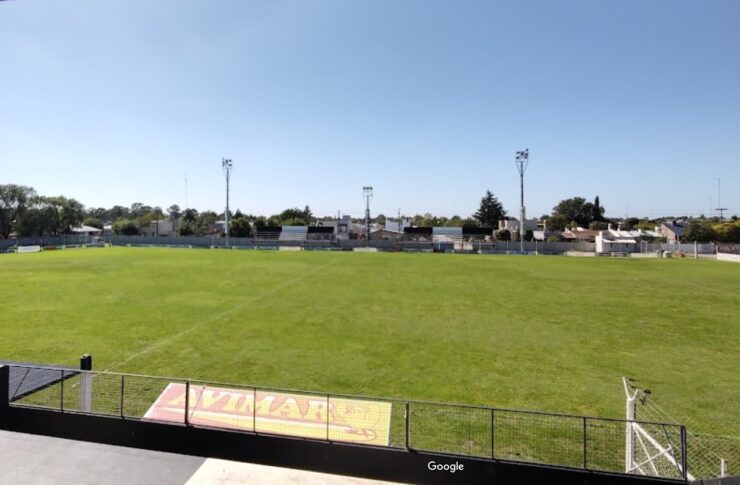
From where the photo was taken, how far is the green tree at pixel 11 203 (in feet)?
263

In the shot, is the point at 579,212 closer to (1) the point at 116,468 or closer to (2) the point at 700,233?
(2) the point at 700,233

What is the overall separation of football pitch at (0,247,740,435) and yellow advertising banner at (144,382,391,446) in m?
1.47

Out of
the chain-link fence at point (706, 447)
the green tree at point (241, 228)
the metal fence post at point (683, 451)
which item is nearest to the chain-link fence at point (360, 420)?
the chain-link fence at point (706, 447)

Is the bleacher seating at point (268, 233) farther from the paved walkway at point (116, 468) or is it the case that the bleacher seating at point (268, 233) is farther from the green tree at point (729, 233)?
the green tree at point (729, 233)

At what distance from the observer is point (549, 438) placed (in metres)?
9.57

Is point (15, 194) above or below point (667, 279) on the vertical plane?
above

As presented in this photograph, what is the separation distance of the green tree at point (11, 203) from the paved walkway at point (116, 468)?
95121 millimetres

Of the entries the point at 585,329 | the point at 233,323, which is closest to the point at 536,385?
the point at 585,329

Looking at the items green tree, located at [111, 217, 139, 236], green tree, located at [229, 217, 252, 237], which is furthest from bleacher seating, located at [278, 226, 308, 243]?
green tree, located at [111, 217, 139, 236]

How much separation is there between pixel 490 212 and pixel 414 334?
350ft

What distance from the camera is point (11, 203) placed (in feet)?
266

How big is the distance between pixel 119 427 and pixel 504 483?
8505 millimetres

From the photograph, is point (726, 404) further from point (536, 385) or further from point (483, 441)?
point (483, 441)

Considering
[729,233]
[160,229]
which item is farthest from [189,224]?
[729,233]
